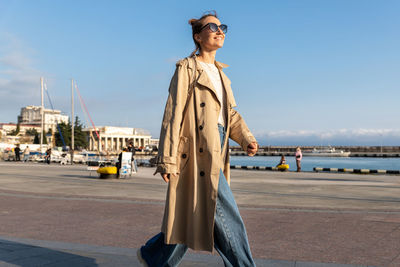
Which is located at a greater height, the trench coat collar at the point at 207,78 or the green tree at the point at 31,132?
the green tree at the point at 31,132

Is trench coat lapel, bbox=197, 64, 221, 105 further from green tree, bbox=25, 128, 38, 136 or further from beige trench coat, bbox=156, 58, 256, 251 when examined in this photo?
green tree, bbox=25, 128, 38, 136

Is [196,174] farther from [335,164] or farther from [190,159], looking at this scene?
[335,164]

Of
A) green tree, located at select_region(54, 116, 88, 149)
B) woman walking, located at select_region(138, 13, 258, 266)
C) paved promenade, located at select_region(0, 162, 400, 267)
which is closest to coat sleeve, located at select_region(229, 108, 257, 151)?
woman walking, located at select_region(138, 13, 258, 266)

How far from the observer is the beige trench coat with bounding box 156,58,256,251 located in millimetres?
2764

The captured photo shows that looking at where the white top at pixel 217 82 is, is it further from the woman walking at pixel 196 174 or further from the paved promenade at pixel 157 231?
the paved promenade at pixel 157 231

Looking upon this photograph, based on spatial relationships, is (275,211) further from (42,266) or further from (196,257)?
(42,266)

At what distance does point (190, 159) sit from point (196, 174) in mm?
110

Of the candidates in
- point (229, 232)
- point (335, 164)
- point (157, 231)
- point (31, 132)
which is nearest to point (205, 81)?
point (229, 232)

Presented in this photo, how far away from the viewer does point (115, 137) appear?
156 m

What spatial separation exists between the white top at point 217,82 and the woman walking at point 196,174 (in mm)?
14

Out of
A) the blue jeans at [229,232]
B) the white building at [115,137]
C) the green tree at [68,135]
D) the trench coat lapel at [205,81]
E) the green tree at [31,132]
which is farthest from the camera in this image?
the green tree at [31,132]

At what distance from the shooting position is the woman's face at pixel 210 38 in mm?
3100

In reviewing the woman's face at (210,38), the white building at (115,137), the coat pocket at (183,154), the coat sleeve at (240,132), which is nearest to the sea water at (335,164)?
the coat sleeve at (240,132)

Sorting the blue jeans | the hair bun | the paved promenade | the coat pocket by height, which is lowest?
the paved promenade
